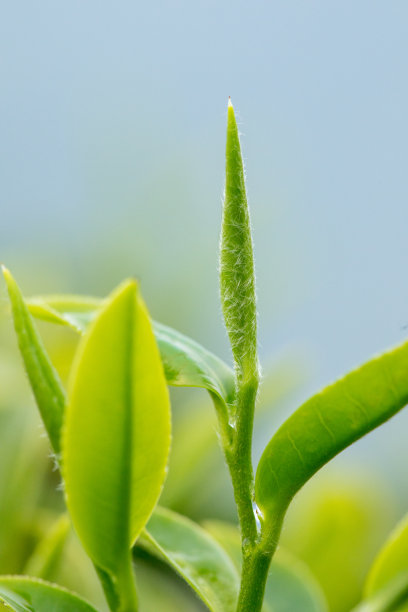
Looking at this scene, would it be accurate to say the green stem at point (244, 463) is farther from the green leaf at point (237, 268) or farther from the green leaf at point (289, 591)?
the green leaf at point (289, 591)

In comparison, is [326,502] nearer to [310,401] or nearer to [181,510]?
[181,510]

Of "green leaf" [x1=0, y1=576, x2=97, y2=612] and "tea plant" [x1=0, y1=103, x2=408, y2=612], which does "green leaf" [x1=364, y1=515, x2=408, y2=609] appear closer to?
"tea plant" [x1=0, y1=103, x2=408, y2=612]

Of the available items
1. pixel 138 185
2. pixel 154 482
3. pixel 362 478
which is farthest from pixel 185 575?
pixel 138 185

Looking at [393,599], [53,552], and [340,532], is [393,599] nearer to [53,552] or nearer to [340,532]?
[53,552]

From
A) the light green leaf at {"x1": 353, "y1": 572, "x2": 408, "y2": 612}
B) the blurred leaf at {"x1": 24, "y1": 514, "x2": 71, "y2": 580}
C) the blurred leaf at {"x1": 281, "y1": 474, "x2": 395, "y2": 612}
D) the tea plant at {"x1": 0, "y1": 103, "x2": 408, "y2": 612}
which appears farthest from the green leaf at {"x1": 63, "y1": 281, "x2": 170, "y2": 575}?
the blurred leaf at {"x1": 281, "y1": 474, "x2": 395, "y2": 612}

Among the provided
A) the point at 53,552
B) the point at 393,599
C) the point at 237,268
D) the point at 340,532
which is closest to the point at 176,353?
the point at 237,268

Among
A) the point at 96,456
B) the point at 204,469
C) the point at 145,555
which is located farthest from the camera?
the point at 204,469
